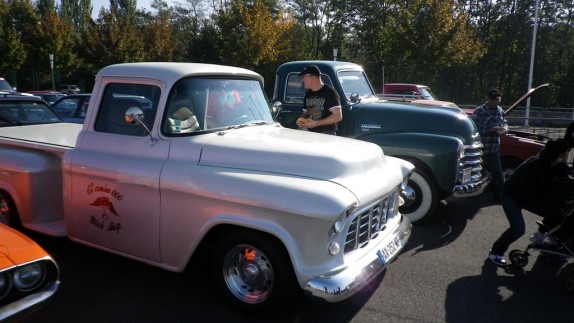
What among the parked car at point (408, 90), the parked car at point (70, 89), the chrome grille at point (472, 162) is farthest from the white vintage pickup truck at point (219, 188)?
the parked car at point (70, 89)

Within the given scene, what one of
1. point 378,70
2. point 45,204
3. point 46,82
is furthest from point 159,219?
point 46,82

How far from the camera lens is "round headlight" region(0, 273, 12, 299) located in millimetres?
2455

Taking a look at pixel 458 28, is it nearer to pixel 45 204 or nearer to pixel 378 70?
pixel 378 70

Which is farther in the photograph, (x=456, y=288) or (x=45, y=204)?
(x=45, y=204)

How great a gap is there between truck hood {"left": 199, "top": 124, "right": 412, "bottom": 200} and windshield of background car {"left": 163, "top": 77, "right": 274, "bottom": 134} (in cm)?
20

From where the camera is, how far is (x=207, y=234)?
3465 millimetres

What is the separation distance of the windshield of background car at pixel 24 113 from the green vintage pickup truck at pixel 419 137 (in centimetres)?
340

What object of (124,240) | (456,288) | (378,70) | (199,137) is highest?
(378,70)

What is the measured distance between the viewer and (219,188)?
3.13 metres

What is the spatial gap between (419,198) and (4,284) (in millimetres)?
4589

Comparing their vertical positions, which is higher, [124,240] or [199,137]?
[199,137]

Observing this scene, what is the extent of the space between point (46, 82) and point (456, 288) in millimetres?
40492

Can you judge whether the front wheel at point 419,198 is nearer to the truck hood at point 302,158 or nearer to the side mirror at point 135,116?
the truck hood at point 302,158

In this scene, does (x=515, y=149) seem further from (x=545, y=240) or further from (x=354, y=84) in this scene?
(x=545, y=240)
